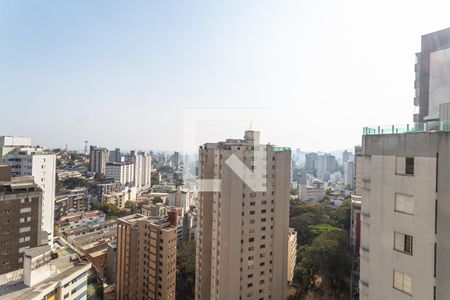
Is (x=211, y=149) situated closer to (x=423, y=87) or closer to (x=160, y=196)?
(x=423, y=87)

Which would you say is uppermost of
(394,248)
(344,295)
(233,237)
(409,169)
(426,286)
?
(409,169)

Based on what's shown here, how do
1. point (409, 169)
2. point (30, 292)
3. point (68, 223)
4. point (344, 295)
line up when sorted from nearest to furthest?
point (409, 169) → point (30, 292) → point (344, 295) → point (68, 223)

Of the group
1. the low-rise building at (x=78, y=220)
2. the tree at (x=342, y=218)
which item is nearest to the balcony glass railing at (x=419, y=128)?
the tree at (x=342, y=218)

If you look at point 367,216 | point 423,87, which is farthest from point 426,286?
point 423,87

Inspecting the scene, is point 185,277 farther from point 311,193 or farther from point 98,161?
point 98,161

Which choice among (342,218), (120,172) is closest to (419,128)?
(342,218)

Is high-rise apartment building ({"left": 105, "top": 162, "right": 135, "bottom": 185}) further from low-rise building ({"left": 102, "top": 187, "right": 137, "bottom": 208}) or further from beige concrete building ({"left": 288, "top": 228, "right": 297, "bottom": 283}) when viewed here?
beige concrete building ({"left": 288, "top": 228, "right": 297, "bottom": 283})

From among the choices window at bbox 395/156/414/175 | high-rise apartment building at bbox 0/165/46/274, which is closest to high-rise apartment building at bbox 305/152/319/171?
high-rise apartment building at bbox 0/165/46/274
